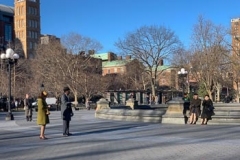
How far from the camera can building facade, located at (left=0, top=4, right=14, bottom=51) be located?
110438 millimetres

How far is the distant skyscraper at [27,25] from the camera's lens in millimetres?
120006

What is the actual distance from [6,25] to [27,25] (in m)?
7.73

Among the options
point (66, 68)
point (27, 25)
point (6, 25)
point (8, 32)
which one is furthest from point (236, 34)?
point (27, 25)

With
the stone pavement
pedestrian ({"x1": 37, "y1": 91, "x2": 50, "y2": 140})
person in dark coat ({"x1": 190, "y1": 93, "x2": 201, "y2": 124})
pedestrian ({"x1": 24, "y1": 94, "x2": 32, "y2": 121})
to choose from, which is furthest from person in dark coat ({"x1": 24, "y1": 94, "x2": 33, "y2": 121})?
person in dark coat ({"x1": 190, "y1": 93, "x2": 201, "y2": 124})

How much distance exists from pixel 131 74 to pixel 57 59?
23456 mm

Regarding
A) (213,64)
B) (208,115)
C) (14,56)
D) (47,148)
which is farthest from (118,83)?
(47,148)

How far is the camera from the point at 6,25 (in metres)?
116

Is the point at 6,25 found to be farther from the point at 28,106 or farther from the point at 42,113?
the point at 42,113

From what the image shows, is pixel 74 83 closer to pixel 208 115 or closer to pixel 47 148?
pixel 208 115

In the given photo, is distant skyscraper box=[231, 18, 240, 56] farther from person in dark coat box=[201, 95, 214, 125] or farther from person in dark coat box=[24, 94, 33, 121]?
person in dark coat box=[24, 94, 33, 121]

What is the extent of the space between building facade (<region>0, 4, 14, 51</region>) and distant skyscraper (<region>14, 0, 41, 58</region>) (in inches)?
75.3

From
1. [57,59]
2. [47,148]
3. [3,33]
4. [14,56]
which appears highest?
[3,33]

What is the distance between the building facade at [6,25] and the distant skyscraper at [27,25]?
191cm

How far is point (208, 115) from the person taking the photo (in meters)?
19.1
